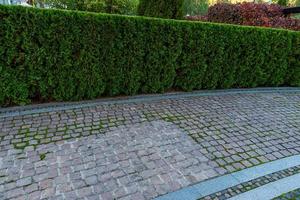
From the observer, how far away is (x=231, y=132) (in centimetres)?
495

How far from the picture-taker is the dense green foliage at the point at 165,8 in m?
9.03

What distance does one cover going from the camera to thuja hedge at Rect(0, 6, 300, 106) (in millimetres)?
5062

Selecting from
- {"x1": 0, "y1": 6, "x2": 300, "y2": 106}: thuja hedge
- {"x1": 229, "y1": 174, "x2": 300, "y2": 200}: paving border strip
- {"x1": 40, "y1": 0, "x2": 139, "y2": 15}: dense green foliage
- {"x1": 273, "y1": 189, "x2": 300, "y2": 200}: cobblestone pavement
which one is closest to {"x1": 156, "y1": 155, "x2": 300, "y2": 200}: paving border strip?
{"x1": 229, "y1": 174, "x2": 300, "y2": 200}: paving border strip

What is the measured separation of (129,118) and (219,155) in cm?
194

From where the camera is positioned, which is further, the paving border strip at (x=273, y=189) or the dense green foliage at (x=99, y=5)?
the dense green foliage at (x=99, y=5)

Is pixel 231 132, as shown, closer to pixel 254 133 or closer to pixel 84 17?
pixel 254 133

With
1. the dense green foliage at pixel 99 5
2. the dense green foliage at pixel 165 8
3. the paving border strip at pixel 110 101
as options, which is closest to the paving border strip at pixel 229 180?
the paving border strip at pixel 110 101

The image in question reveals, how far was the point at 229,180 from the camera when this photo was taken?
138 inches

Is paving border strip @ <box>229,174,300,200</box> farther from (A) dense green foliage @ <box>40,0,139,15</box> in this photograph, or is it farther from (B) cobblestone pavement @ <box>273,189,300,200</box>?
(A) dense green foliage @ <box>40,0,139,15</box>

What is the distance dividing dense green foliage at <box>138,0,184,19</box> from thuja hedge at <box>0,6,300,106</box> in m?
2.47

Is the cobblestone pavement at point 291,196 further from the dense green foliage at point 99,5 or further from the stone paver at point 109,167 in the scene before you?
the dense green foliage at point 99,5

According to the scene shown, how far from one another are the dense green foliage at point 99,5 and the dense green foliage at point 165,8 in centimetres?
307

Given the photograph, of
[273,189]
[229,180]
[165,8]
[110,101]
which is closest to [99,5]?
[165,8]

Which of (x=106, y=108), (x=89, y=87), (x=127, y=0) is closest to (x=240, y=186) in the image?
(x=106, y=108)
